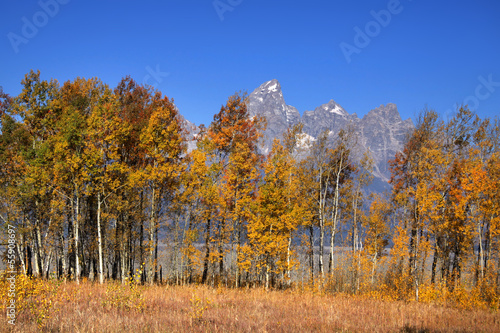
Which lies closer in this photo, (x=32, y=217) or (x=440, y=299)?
(x=440, y=299)

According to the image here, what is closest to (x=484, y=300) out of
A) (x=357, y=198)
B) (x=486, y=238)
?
(x=486, y=238)

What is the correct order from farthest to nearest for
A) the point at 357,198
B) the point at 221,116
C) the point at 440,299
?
the point at 357,198, the point at 221,116, the point at 440,299

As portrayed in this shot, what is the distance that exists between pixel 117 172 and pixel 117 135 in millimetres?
2777

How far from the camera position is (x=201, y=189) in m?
22.0

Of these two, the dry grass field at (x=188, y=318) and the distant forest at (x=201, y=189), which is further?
the distant forest at (x=201, y=189)

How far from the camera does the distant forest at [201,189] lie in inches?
779

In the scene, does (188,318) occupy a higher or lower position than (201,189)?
lower

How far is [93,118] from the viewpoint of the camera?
20.2m

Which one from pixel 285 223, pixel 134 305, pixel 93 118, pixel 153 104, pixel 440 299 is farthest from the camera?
pixel 153 104

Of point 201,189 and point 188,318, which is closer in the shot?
point 188,318

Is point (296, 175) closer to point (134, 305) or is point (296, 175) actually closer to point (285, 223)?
point (285, 223)

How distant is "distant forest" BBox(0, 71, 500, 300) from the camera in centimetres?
1978

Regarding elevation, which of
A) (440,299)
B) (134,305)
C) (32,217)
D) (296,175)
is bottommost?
(440,299)

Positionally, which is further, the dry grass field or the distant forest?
the distant forest
